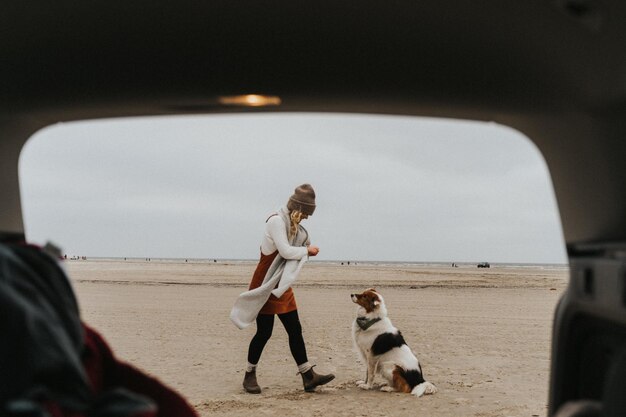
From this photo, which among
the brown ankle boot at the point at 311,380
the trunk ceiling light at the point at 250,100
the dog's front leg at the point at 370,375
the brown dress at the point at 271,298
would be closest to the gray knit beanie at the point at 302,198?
the brown dress at the point at 271,298

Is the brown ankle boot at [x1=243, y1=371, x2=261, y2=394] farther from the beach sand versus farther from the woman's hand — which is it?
the woman's hand

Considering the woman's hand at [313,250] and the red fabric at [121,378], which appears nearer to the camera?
the red fabric at [121,378]

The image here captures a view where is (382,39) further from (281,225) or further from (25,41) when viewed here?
(281,225)

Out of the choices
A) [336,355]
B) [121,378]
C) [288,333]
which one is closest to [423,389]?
[288,333]

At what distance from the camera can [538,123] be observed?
2223mm

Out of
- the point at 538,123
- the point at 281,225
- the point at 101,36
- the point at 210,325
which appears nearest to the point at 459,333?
the point at 210,325

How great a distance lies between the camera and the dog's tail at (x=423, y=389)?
6352mm

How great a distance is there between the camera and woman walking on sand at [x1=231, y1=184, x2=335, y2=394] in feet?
19.2

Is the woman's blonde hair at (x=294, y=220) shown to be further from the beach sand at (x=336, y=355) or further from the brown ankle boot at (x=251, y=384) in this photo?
the beach sand at (x=336, y=355)

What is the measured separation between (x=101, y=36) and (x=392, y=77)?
879 millimetres

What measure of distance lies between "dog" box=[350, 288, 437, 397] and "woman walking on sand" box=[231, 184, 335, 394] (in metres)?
0.71

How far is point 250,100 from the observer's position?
2201 mm

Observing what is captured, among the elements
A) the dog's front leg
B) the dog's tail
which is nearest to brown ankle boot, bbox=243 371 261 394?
the dog's front leg

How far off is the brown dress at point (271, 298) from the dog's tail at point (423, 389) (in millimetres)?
1484
